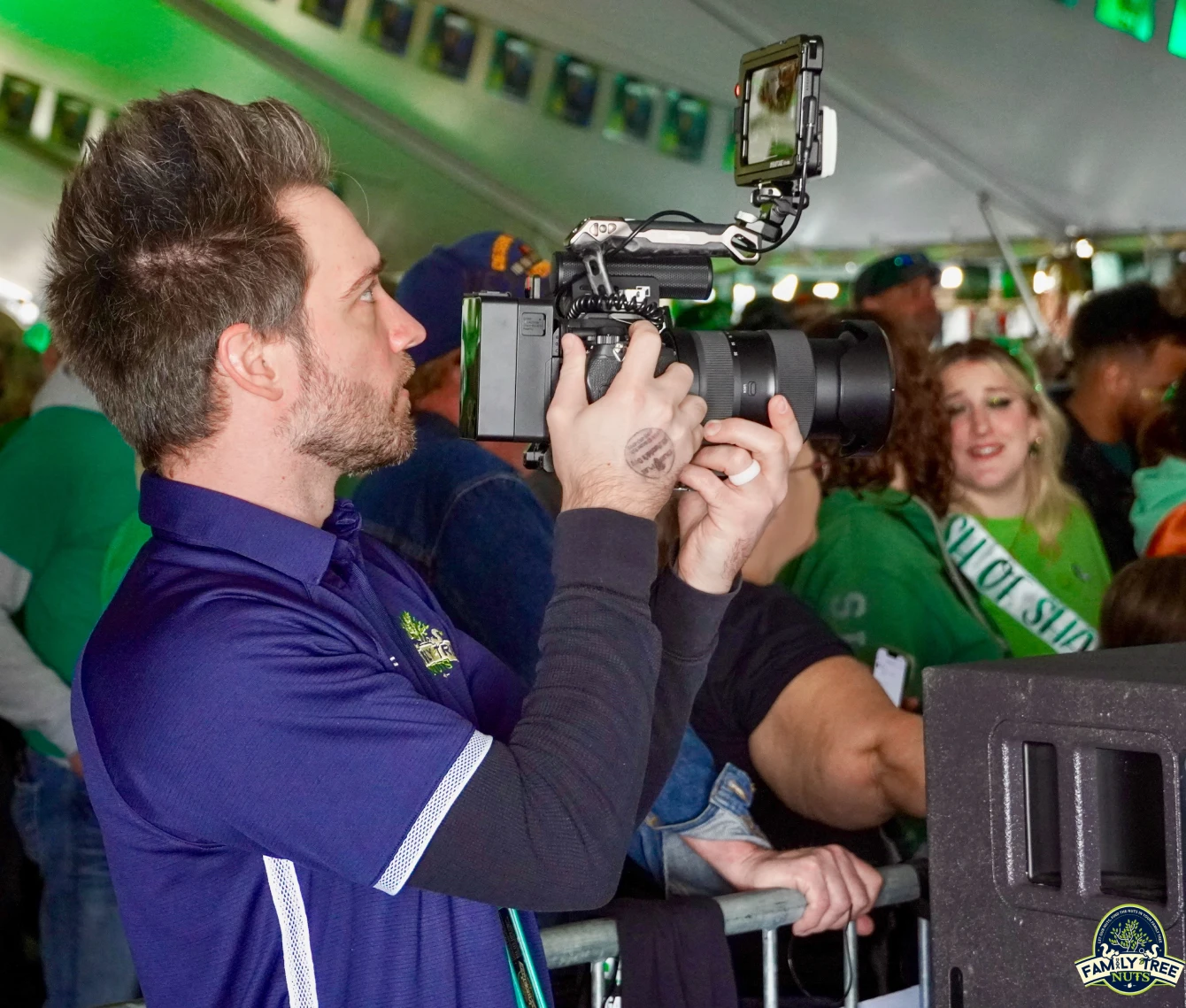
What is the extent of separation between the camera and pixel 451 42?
3699mm

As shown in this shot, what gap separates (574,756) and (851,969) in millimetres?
654

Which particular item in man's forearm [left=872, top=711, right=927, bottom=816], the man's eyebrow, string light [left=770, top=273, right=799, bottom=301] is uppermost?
string light [left=770, top=273, right=799, bottom=301]

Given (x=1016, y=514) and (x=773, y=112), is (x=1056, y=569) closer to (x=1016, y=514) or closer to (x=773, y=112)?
(x=1016, y=514)

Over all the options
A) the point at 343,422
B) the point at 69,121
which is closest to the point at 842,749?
the point at 343,422

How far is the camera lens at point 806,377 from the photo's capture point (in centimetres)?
104

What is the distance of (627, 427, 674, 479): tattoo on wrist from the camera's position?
93cm

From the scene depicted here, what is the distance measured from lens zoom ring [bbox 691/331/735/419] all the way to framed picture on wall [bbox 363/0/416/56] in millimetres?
2834

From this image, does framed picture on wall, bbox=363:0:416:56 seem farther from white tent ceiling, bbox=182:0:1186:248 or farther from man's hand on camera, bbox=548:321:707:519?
man's hand on camera, bbox=548:321:707:519

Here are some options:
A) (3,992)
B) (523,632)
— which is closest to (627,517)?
(523,632)

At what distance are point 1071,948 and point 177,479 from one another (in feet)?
2.19

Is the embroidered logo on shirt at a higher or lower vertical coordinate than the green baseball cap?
lower

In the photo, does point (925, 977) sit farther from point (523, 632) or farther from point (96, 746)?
point (96, 746)

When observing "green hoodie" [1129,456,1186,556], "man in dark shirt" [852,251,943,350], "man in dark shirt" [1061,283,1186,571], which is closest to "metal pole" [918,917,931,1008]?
"green hoodie" [1129,456,1186,556]

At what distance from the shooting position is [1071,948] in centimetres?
82
